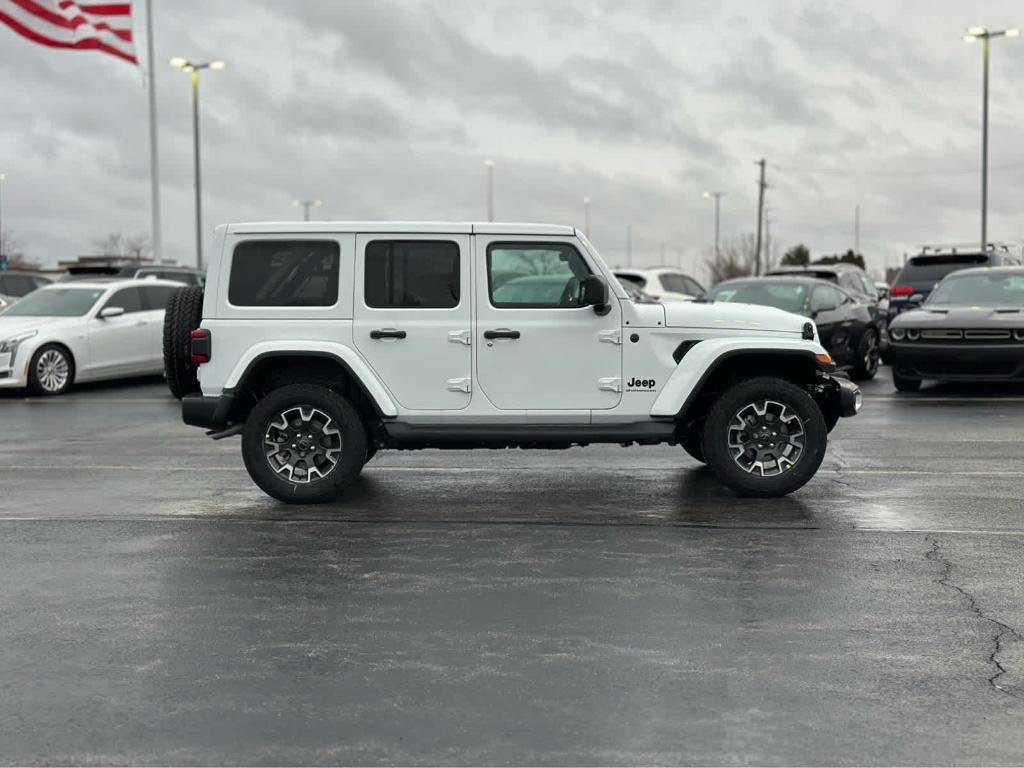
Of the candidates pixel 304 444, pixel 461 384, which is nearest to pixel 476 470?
pixel 461 384

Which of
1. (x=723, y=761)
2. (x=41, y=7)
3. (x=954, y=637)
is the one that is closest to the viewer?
(x=723, y=761)

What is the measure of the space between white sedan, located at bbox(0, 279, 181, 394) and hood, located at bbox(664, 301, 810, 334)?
12015 millimetres

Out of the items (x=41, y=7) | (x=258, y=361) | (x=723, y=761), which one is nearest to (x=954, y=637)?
(x=723, y=761)

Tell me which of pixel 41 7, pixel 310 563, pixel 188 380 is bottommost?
pixel 310 563

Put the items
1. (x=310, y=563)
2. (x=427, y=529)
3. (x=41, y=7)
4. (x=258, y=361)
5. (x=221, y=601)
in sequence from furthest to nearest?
(x=41, y=7) < (x=258, y=361) < (x=427, y=529) < (x=310, y=563) < (x=221, y=601)

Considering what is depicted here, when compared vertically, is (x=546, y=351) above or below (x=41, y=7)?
below

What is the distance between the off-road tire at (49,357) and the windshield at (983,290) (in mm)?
11596

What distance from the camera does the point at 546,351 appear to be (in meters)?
9.32

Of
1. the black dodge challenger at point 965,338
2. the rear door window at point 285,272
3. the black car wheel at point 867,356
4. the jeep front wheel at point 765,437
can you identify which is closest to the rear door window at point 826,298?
the black car wheel at point 867,356

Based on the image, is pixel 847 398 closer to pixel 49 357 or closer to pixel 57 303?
pixel 49 357

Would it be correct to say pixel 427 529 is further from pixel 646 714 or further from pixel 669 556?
pixel 646 714

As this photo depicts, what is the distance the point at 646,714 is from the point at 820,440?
497 cm

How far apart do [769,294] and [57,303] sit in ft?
33.3

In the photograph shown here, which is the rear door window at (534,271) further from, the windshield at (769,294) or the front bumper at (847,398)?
the windshield at (769,294)
